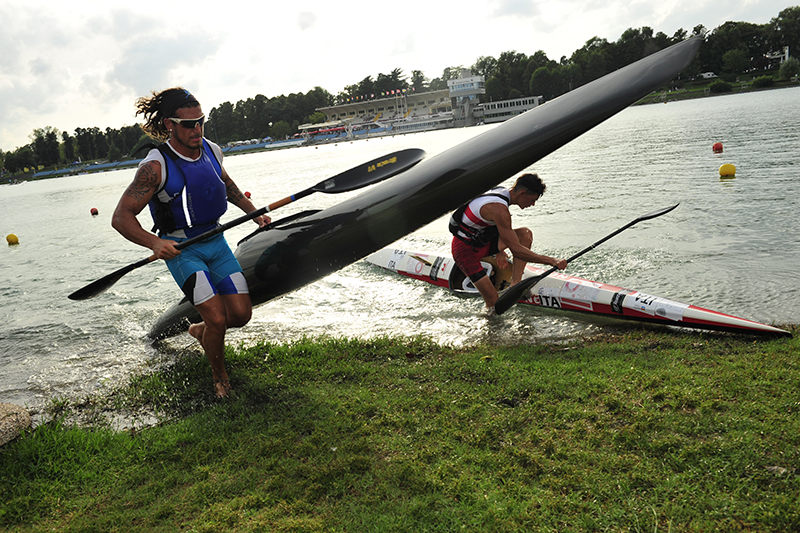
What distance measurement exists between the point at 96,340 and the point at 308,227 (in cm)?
403

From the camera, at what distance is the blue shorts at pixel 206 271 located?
13.5ft

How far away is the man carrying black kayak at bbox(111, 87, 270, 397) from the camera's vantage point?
3926mm

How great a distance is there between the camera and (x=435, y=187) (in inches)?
194

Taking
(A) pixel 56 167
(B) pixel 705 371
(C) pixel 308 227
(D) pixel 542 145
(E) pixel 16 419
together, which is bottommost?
(B) pixel 705 371

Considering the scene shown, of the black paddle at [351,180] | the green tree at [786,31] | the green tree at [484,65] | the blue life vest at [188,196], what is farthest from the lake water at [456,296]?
the green tree at [484,65]

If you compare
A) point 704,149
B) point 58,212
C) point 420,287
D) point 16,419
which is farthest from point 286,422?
point 58,212

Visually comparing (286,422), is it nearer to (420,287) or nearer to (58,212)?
(420,287)

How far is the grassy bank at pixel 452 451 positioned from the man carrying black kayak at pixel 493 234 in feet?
4.86

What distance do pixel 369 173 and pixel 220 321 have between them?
1898mm

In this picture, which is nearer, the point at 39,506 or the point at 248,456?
the point at 39,506

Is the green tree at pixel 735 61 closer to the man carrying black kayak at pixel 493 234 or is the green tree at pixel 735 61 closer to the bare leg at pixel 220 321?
the man carrying black kayak at pixel 493 234

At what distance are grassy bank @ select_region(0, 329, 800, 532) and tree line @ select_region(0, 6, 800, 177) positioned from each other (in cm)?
4795

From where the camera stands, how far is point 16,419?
3873 mm

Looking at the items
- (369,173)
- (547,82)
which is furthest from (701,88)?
(369,173)
